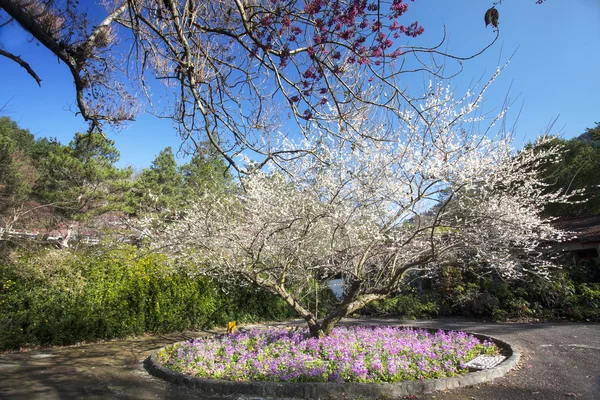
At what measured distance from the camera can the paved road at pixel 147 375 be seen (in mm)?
4016

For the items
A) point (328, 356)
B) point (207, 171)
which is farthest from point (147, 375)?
point (207, 171)

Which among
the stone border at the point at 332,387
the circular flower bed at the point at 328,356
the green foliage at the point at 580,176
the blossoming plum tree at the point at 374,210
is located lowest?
the stone border at the point at 332,387

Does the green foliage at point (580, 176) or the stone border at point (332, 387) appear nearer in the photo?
the stone border at point (332, 387)

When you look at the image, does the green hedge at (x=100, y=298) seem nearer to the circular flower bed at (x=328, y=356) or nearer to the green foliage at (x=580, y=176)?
the circular flower bed at (x=328, y=356)

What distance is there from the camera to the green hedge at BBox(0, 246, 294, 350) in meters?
6.77

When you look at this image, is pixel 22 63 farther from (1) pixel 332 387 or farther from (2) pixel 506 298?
(2) pixel 506 298

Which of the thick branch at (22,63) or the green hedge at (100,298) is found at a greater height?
the thick branch at (22,63)

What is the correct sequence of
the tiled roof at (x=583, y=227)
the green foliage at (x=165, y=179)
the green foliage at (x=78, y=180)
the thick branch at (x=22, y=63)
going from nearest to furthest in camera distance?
the thick branch at (x=22, y=63) → the tiled roof at (x=583, y=227) → the green foliage at (x=78, y=180) → the green foliage at (x=165, y=179)

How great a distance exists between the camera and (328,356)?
509 cm

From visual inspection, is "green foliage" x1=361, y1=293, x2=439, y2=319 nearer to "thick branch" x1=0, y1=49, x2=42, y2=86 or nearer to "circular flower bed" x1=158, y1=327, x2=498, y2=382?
"circular flower bed" x1=158, y1=327, x2=498, y2=382

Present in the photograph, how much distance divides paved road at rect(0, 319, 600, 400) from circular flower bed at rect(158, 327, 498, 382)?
465 millimetres

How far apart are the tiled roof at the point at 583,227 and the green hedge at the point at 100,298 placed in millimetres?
9575

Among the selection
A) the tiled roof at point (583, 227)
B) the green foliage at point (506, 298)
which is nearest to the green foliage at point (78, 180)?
the green foliage at point (506, 298)

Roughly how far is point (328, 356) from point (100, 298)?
518 cm
